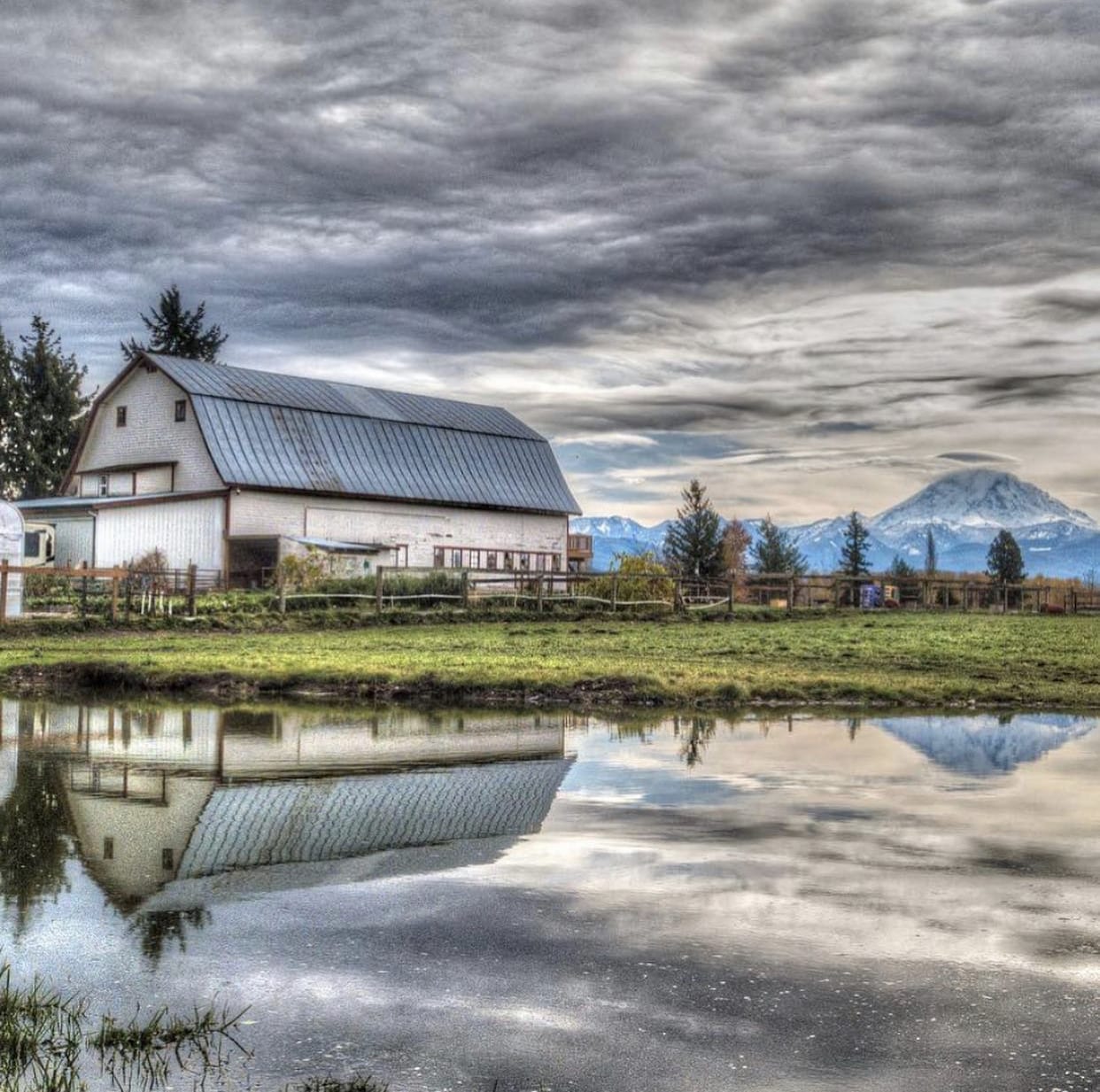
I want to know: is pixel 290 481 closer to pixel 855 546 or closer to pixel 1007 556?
pixel 855 546

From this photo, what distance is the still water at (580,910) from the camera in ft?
19.0

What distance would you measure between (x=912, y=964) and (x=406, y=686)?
15277 mm

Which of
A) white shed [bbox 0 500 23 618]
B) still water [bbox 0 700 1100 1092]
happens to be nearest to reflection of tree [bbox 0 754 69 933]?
still water [bbox 0 700 1100 1092]

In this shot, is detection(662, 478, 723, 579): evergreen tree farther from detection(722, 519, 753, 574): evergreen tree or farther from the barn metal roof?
the barn metal roof

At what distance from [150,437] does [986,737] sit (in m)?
47.6

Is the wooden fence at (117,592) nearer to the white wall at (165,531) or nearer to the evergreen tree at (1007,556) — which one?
the white wall at (165,531)

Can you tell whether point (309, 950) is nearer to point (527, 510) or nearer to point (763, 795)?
point (763, 795)

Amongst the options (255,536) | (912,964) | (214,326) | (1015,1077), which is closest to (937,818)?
(912,964)

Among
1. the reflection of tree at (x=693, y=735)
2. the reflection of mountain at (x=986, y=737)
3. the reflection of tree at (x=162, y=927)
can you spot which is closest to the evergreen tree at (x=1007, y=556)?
the reflection of mountain at (x=986, y=737)

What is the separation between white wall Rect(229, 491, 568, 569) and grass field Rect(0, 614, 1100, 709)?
734 inches

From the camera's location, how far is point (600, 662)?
26.2 m

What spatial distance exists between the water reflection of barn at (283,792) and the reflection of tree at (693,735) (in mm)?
1428

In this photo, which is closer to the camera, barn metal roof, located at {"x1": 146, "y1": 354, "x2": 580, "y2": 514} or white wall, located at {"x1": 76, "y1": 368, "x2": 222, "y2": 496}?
white wall, located at {"x1": 76, "y1": 368, "x2": 222, "y2": 496}

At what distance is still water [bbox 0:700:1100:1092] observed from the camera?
5.80 metres
